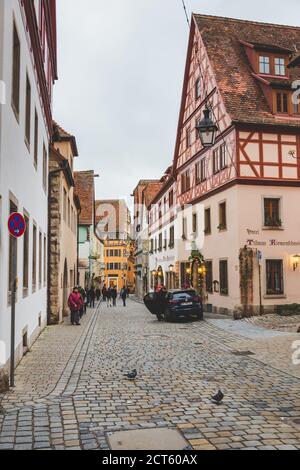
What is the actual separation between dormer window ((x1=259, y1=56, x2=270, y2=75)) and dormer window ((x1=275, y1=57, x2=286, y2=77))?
457 mm

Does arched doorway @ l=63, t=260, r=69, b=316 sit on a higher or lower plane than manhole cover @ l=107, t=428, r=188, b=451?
higher

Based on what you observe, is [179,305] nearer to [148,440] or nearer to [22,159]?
[22,159]

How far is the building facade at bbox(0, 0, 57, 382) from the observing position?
8727 mm

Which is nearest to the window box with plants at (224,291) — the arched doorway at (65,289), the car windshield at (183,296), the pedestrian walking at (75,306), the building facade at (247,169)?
the building facade at (247,169)

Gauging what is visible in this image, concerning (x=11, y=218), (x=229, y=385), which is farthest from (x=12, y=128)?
(x=229, y=385)

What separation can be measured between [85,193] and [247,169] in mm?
27066

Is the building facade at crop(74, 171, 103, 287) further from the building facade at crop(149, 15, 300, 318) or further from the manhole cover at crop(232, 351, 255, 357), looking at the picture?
the manhole cover at crop(232, 351, 255, 357)

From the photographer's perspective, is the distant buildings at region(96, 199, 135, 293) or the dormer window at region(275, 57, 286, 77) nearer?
the dormer window at region(275, 57, 286, 77)

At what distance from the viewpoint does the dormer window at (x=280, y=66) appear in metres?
25.6

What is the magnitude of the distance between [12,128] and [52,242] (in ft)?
37.7

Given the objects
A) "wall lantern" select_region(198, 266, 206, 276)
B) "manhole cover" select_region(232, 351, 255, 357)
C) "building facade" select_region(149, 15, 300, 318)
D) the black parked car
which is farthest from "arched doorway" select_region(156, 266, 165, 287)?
"manhole cover" select_region(232, 351, 255, 357)

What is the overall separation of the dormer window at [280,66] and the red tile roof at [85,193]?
77.0 ft
